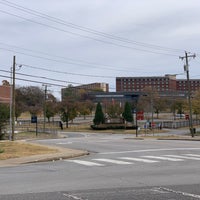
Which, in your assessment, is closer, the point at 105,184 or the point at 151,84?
the point at 105,184

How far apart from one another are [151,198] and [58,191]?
2559 mm

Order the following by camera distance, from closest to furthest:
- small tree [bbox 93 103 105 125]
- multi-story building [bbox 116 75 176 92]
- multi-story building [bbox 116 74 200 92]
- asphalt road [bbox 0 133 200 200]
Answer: asphalt road [bbox 0 133 200 200]
small tree [bbox 93 103 105 125]
multi-story building [bbox 116 75 176 92]
multi-story building [bbox 116 74 200 92]

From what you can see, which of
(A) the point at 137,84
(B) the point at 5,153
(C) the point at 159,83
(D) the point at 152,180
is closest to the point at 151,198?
(D) the point at 152,180

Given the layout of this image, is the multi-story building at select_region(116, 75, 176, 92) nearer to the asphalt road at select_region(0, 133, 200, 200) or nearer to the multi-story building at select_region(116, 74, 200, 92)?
the multi-story building at select_region(116, 74, 200, 92)

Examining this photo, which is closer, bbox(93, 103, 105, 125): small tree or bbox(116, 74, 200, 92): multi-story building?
bbox(93, 103, 105, 125): small tree

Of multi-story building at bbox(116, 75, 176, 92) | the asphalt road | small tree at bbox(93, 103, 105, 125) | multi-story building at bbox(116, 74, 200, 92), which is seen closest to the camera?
the asphalt road

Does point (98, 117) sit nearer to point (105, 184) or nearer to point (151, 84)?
point (151, 84)

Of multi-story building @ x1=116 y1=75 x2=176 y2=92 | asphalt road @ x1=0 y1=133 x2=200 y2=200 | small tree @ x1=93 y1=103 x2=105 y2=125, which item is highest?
multi-story building @ x1=116 y1=75 x2=176 y2=92

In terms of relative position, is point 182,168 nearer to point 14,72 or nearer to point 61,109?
point 14,72

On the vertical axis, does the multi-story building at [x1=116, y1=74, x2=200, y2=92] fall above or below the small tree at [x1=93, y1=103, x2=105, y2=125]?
above

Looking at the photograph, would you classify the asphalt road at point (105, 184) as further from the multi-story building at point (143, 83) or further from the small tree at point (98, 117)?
the multi-story building at point (143, 83)

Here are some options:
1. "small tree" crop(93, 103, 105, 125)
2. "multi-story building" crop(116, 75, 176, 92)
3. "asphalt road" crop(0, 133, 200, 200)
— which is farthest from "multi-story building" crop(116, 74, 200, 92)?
"asphalt road" crop(0, 133, 200, 200)

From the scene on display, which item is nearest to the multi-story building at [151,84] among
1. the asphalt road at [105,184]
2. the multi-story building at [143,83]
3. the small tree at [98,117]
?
the multi-story building at [143,83]

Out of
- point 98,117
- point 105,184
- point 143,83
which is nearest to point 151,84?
point 143,83
